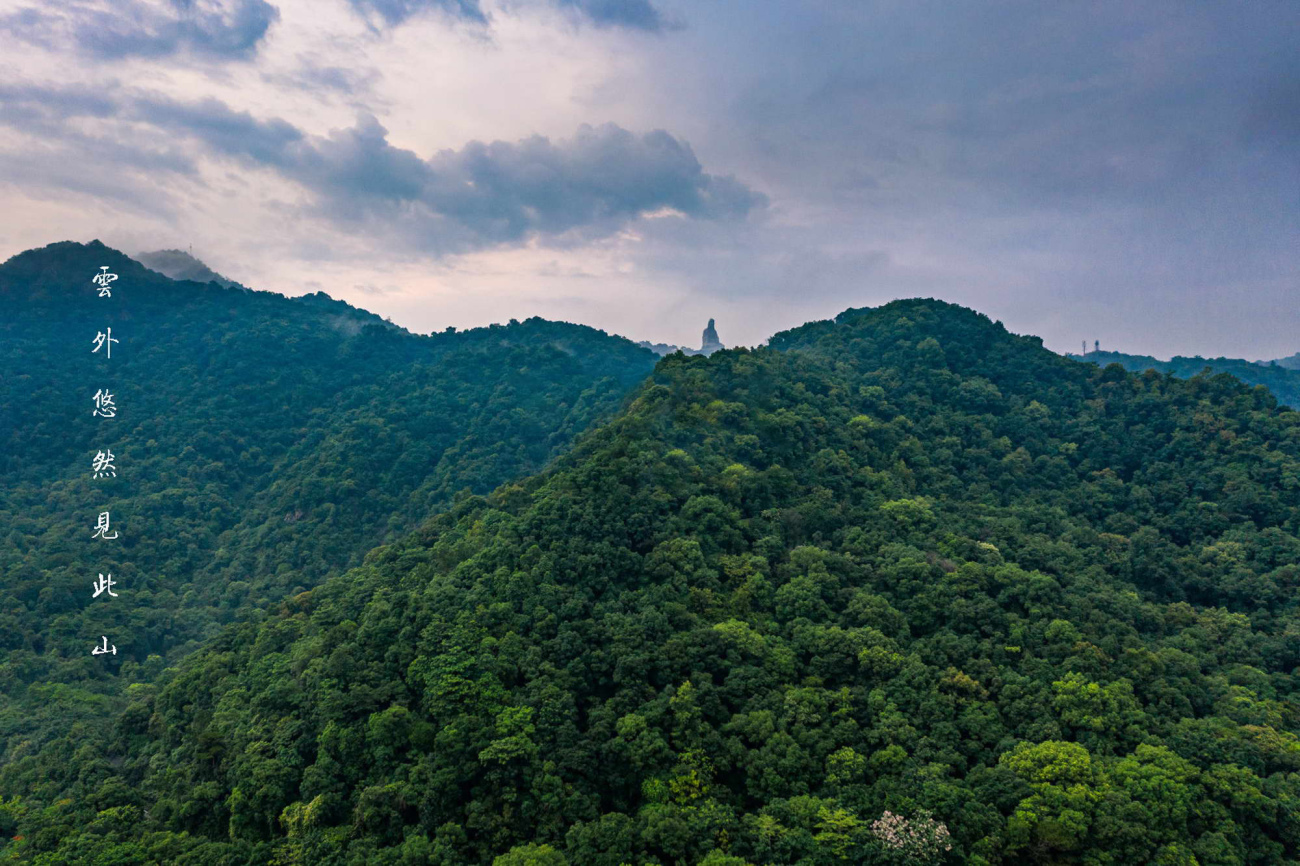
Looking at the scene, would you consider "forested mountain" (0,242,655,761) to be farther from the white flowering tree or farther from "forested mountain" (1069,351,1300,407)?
"forested mountain" (1069,351,1300,407)

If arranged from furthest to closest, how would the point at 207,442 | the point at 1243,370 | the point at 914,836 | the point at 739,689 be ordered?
the point at 1243,370, the point at 207,442, the point at 739,689, the point at 914,836

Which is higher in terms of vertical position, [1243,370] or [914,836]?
[1243,370]

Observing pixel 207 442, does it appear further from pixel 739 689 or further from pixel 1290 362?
pixel 1290 362

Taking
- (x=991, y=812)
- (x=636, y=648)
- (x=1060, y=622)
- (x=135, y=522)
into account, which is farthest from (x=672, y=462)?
(x=135, y=522)

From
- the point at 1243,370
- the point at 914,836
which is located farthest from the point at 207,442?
the point at 1243,370

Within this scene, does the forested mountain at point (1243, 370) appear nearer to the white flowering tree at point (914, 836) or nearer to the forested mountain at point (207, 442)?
the forested mountain at point (207, 442)

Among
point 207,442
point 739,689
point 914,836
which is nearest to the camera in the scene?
point 914,836

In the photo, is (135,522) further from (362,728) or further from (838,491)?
(838,491)
